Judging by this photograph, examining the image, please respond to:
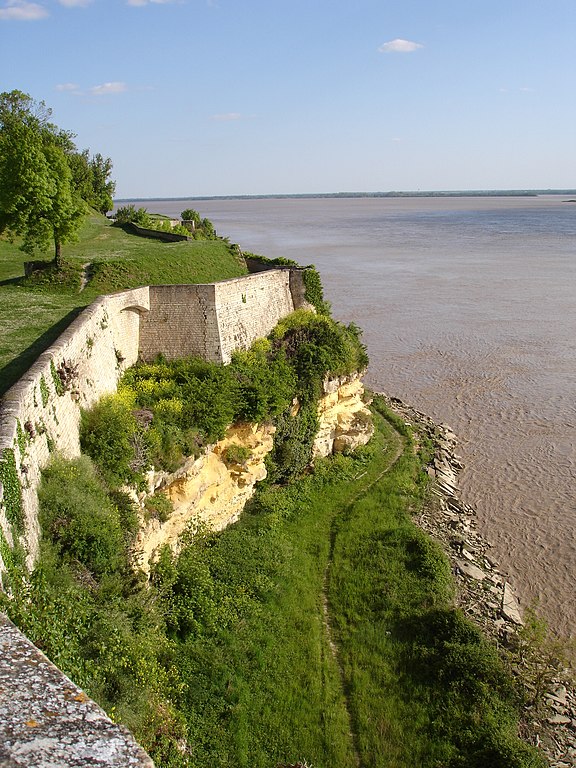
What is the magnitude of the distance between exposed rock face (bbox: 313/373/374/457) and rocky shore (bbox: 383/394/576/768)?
8.27 feet

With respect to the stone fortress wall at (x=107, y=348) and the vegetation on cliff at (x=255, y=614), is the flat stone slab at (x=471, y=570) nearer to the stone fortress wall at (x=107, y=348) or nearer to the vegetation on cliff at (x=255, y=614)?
the vegetation on cliff at (x=255, y=614)

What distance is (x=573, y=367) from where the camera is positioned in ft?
91.6

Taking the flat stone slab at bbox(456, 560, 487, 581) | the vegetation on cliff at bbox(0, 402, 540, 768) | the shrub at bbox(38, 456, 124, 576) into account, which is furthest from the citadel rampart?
the flat stone slab at bbox(456, 560, 487, 581)

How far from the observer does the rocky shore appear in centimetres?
1060

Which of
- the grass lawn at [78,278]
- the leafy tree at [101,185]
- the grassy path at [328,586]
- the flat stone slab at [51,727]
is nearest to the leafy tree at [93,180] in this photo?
the leafy tree at [101,185]

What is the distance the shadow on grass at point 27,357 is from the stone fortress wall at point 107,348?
932mm

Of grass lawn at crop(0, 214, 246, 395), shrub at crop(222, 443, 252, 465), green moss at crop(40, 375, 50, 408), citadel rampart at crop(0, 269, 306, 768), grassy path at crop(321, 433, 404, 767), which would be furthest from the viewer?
shrub at crop(222, 443, 252, 465)

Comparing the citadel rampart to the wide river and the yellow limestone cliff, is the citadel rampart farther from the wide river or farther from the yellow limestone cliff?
the wide river

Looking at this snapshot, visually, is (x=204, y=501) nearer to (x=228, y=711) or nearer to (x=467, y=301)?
(x=228, y=711)

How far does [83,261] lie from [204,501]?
32.2 ft

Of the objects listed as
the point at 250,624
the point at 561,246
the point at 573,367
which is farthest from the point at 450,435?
the point at 561,246

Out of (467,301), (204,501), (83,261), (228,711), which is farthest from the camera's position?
(467,301)

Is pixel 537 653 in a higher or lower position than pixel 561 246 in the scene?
lower

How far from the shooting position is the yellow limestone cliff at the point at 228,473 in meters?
13.0
